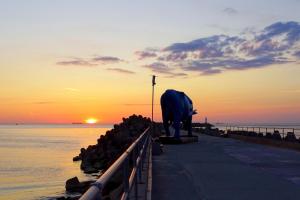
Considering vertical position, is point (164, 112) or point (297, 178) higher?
point (164, 112)

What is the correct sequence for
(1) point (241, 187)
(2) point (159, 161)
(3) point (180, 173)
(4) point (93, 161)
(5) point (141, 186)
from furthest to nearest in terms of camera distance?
(4) point (93, 161) < (2) point (159, 161) < (3) point (180, 173) < (1) point (241, 187) < (5) point (141, 186)

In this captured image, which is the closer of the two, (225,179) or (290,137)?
(225,179)

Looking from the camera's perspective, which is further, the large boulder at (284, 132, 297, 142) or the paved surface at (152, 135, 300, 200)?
the large boulder at (284, 132, 297, 142)

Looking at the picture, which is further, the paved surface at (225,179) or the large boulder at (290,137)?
the large boulder at (290,137)

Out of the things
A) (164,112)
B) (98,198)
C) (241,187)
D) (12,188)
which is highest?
(164,112)

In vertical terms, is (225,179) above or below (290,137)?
below

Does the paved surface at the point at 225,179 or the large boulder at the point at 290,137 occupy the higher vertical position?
the large boulder at the point at 290,137

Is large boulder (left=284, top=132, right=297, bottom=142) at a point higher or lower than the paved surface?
higher

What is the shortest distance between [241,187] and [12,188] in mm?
28664

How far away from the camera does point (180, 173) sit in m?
15.4

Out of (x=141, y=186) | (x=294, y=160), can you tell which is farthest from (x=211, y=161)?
(x=141, y=186)

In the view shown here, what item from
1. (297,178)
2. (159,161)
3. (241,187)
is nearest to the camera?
(241,187)

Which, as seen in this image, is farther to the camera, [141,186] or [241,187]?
[241,187]

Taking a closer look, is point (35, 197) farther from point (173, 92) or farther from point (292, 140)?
point (292, 140)
